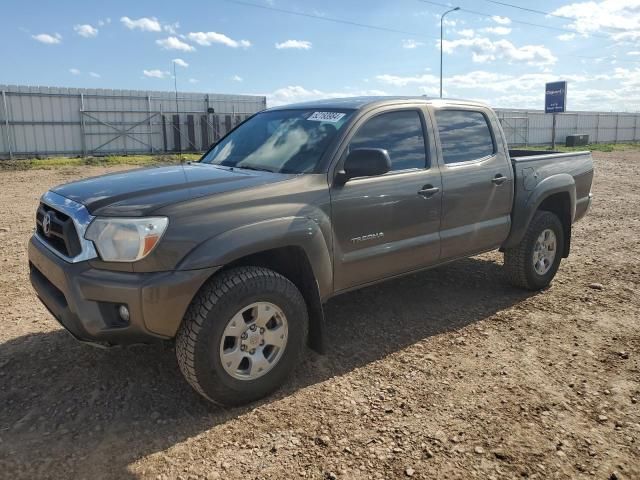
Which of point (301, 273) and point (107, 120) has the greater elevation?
point (107, 120)

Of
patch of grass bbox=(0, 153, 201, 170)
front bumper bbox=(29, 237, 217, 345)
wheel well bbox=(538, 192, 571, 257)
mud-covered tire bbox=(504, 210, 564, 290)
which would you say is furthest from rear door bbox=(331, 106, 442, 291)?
patch of grass bbox=(0, 153, 201, 170)

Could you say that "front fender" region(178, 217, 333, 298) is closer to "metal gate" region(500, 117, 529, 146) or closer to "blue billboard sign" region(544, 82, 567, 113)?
"metal gate" region(500, 117, 529, 146)

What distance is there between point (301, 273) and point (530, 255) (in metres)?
2.74

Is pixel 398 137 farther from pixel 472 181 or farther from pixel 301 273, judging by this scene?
pixel 301 273

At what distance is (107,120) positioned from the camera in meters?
25.1

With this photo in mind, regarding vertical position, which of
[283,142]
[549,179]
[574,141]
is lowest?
[549,179]

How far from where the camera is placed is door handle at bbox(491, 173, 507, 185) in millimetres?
4621

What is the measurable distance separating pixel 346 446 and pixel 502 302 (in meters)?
2.80

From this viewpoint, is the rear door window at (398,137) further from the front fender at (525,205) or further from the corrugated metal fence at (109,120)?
the corrugated metal fence at (109,120)

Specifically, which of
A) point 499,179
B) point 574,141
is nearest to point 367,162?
point 499,179

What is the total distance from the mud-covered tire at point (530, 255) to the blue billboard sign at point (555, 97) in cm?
3396

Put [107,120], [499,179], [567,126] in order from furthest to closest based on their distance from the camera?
[567,126]
[107,120]
[499,179]

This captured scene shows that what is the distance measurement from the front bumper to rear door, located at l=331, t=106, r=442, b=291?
3.53 feet

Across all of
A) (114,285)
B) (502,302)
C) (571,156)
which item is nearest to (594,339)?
(502,302)
